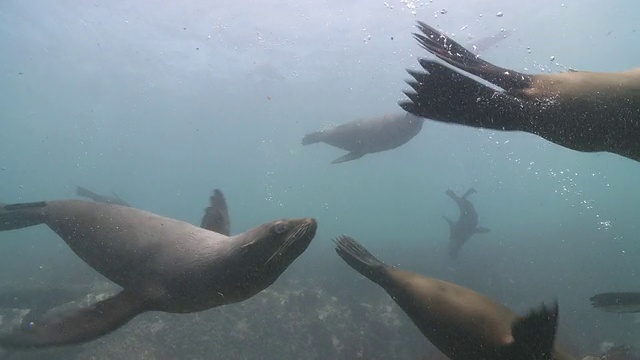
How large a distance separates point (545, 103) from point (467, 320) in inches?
51.0

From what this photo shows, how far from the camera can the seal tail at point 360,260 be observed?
2881mm

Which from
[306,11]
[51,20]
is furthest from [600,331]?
[51,20]

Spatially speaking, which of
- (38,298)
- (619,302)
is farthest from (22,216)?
(38,298)

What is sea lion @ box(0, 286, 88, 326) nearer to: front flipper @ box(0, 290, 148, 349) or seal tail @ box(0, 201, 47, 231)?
seal tail @ box(0, 201, 47, 231)

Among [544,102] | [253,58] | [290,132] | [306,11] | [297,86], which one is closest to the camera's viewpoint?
[544,102]

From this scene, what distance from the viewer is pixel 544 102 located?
200 cm

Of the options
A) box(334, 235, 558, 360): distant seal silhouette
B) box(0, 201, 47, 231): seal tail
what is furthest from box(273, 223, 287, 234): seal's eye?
box(0, 201, 47, 231): seal tail

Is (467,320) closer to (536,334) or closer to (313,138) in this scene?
(536,334)

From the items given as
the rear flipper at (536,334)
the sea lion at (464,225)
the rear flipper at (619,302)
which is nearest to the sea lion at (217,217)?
the rear flipper at (536,334)

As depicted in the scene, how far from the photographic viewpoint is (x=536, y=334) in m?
2.10

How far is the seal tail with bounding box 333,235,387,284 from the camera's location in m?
2.88

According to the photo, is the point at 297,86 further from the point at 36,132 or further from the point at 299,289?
the point at 36,132

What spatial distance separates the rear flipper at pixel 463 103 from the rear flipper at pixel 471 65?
11 centimetres

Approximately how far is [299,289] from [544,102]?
959 cm
